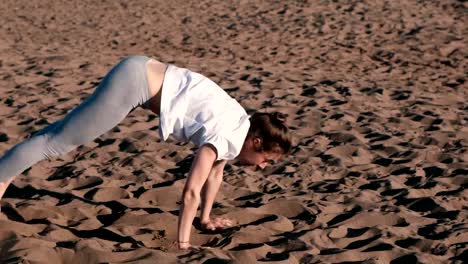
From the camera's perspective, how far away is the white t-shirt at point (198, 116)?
3.55 metres

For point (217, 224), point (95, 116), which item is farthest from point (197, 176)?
point (217, 224)

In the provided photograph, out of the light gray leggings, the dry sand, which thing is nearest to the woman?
the light gray leggings

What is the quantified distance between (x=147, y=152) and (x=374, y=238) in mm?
2331

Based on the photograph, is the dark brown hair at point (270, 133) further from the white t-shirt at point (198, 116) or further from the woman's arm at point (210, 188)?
the woman's arm at point (210, 188)

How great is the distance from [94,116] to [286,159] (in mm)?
2389

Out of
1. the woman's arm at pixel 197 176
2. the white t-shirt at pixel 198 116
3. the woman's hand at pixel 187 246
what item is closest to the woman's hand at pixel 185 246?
the woman's hand at pixel 187 246

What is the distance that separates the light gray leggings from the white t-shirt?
0.14 meters

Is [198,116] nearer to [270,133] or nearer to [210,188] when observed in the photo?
[270,133]

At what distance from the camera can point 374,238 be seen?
4.04 meters

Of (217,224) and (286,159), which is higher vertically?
(217,224)

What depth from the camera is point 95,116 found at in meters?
3.58

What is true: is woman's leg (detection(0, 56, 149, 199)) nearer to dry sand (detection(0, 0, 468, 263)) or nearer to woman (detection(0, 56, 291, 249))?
woman (detection(0, 56, 291, 249))

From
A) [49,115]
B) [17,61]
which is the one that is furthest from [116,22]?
[49,115]

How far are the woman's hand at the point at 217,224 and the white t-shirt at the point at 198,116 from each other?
66 cm
